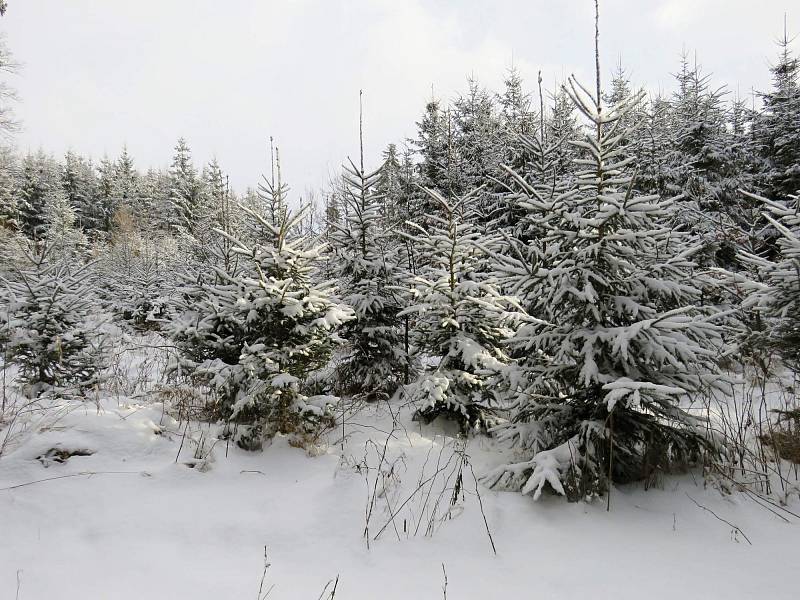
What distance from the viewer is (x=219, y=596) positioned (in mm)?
2523

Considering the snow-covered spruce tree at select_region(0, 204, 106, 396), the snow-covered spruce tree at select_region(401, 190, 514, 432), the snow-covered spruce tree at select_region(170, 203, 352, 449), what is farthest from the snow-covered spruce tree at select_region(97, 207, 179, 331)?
the snow-covered spruce tree at select_region(401, 190, 514, 432)

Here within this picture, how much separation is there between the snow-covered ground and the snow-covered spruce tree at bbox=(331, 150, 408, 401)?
2824 mm

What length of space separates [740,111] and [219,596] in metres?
25.7

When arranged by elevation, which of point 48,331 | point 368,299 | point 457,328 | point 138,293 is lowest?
point 457,328

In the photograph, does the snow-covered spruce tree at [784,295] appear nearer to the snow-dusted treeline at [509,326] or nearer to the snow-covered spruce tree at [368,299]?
the snow-dusted treeline at [509,326]

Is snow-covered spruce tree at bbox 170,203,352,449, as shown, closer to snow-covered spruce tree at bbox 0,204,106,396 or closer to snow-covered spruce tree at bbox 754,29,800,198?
snow-covered spruce tree at bbox 0,204,106,396

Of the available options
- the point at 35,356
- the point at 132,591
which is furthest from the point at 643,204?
the point at 35,356

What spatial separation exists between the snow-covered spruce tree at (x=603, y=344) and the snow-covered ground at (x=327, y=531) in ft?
1.11

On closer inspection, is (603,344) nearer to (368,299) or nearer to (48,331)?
(368,299)

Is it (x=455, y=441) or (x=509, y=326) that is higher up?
(x=509, y=326)

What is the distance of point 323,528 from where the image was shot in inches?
133

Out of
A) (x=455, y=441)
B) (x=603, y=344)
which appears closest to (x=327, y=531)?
(x=455, y=441)

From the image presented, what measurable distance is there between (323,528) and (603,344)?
2.91 meters

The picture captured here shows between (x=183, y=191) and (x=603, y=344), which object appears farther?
(x=183, y=191)
